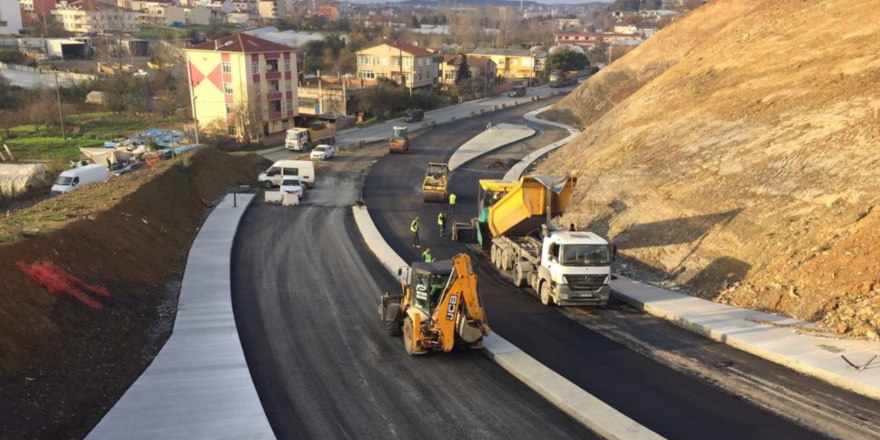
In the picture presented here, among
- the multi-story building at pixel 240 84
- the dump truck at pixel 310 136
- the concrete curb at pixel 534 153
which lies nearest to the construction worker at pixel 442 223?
the concrete curb at pixel 534 153

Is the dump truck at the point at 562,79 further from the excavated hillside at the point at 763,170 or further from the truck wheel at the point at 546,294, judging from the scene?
the truck wheel at the point at 546,294

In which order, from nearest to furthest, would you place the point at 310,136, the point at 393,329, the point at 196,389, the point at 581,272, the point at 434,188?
the point at 196,389, the point at 393,329, the point at 581,272, the point at 434,188, the point at 310,136

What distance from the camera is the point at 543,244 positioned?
21.1 meters

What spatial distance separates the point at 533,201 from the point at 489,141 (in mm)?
36082

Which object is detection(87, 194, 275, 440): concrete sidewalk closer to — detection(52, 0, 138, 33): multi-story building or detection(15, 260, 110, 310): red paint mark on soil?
detection(15, 260, 110, 310): red paint mark on soil

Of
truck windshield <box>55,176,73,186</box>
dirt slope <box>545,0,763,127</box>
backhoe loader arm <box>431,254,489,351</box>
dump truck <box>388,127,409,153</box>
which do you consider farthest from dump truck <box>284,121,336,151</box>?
backhoe loader arm <box>431,254,489,351</box>

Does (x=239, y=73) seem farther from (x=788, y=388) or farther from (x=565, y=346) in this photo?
(x=788, y=388)

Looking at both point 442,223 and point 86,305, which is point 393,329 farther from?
point 442,223

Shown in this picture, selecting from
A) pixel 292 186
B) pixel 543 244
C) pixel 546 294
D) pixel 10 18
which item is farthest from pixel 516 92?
pixel 10 18

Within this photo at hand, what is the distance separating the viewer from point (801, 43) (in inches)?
1353

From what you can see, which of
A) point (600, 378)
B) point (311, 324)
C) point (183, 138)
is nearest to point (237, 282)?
point (311, 324)

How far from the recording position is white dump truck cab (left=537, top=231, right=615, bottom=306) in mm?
19578

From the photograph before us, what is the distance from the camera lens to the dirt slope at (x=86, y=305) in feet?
42.2

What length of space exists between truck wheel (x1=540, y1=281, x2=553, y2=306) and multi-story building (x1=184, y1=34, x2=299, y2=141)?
4245cm
